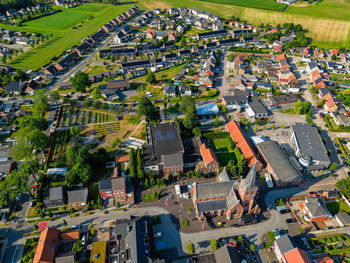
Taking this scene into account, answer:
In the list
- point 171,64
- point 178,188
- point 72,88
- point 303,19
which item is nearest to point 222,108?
point 178,188

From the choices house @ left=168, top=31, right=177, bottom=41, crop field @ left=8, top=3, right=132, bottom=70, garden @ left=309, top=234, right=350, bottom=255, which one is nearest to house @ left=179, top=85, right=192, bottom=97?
garden @ left=309, top=234, right=350, bottom=255

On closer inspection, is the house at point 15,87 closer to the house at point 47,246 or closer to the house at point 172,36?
the house at point 47,246

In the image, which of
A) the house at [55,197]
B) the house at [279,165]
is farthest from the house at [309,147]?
the house at [55,197]

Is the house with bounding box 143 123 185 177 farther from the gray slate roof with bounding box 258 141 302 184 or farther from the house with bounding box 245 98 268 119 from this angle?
the house with bounding box 245 98 268 119

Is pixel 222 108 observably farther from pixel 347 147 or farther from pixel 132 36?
pixel 132 36

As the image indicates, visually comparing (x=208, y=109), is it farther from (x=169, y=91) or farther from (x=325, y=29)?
(x=325, y=29)
